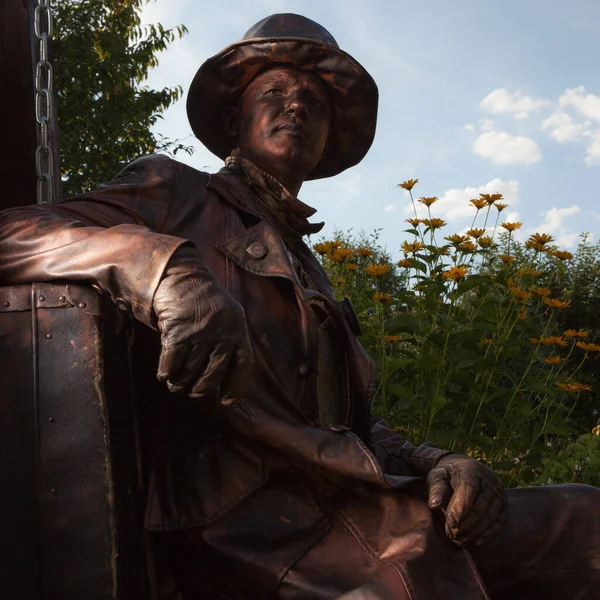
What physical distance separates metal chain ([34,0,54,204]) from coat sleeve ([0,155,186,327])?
0.29m

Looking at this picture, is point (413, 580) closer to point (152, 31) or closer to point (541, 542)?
point (541, 542)

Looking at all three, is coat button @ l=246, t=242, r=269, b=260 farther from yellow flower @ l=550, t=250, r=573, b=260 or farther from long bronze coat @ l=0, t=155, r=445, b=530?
yellow flower @ l=550, t=250, r=573, b=260

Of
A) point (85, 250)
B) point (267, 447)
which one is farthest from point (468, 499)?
point (85, 250)

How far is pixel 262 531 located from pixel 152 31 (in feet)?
39.5

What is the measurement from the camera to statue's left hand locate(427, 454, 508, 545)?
2.12 meters

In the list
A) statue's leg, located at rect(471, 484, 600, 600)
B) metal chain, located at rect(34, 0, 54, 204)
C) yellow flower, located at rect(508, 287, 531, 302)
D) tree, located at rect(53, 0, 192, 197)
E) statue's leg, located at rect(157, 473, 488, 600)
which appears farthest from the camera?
tree, located at rect(53, 0, 192, 197)

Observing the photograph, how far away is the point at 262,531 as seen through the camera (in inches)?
82.9

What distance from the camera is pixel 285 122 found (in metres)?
2.67

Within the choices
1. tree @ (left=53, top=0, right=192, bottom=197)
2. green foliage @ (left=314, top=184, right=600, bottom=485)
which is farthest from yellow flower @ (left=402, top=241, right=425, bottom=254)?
tree @ (left=53, top=0, right=192, bottom=197)

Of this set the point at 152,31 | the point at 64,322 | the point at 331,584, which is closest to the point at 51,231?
the point at 64,322

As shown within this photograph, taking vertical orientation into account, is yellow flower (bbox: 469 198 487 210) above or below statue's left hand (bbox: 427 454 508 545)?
above

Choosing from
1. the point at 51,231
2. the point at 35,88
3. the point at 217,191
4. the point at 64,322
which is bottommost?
the point at 64,322

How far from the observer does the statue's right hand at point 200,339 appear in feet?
5.81

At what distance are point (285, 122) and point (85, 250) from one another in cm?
92
